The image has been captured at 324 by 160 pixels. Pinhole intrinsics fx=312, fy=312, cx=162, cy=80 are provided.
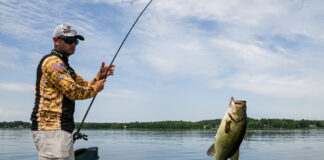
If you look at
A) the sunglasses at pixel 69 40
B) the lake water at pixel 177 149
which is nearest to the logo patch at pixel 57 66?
the sunglasses at pixel 69 40

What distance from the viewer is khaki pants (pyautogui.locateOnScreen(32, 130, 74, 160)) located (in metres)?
4.12

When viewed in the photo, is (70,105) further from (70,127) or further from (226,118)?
(226,118)

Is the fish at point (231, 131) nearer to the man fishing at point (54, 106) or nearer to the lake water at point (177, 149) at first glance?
the man fishing at point (54, 106)

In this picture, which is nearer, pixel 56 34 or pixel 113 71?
pixel 56 34

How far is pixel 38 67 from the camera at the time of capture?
14.1 feet

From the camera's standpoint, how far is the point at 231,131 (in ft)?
12.9

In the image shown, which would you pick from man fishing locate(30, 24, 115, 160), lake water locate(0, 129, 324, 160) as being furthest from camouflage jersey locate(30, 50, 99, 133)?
lake water locate(0, 129, 324, 160)

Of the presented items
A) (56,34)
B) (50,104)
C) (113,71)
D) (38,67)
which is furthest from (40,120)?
(113,71)

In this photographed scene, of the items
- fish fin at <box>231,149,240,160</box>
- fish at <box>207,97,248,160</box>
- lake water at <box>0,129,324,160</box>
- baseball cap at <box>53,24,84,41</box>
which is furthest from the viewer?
lake water at <box>0,129,324,160</box>

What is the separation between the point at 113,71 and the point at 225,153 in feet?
8.06

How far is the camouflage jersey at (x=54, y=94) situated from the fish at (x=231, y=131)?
5.97 ft

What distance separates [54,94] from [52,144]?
0.66 meters

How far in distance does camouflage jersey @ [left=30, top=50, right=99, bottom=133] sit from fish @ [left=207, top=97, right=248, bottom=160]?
1.82m

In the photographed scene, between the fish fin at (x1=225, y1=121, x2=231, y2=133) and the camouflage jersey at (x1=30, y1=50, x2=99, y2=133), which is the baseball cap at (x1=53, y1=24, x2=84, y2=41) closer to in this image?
→ the camouflage jersey at (x1=30, y1=50, x2=99, y2=133)
